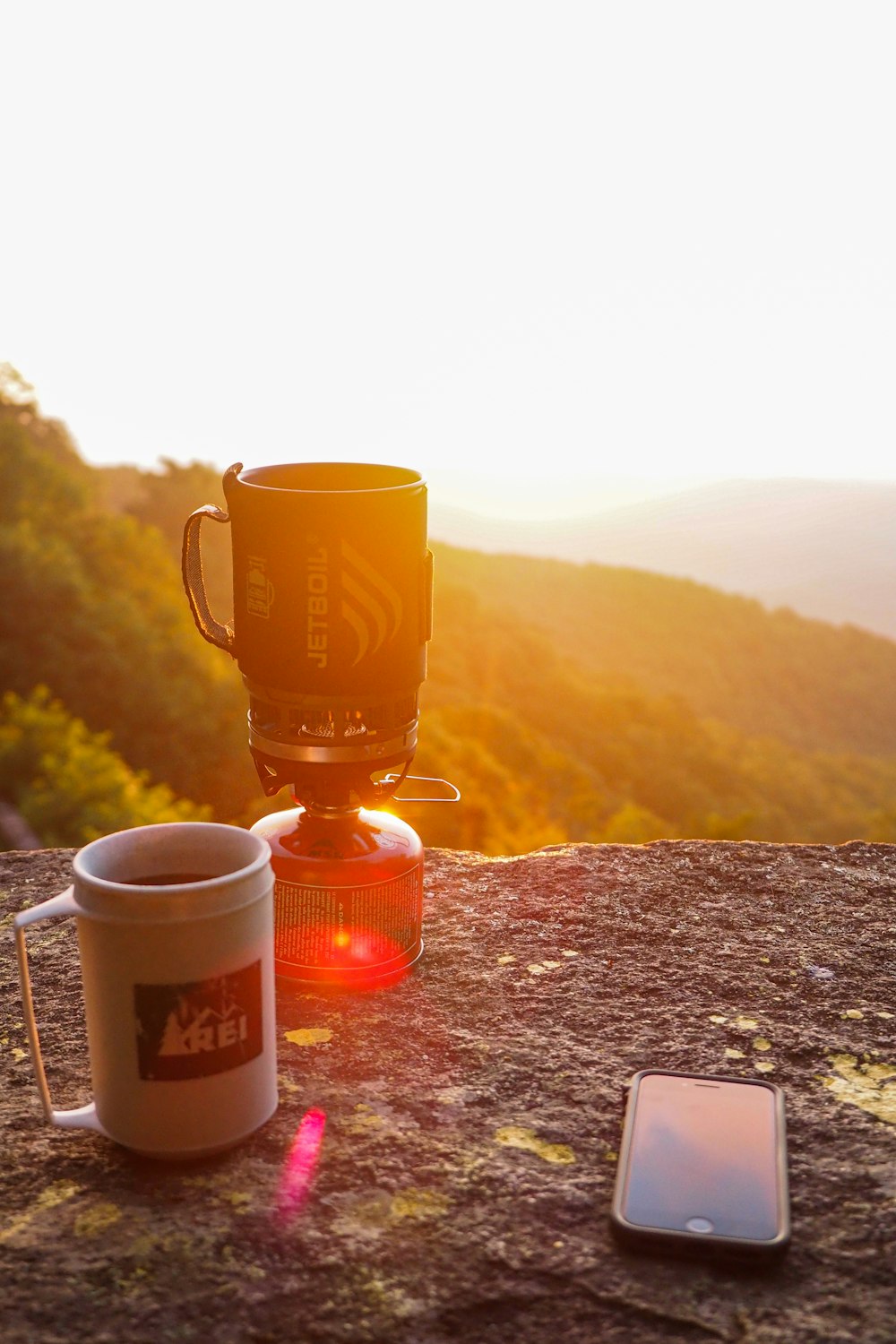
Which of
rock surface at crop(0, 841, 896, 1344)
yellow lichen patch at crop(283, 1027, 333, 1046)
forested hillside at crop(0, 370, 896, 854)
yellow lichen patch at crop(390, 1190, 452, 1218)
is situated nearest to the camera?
rock surface at crop(0, 841, 896, 1344)

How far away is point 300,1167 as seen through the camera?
1.11 meters

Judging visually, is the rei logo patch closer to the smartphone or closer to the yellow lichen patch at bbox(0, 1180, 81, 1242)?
the yellow lichen patch at bbox(0, 1180, 81, 1242)

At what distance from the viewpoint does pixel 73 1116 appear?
1125mm

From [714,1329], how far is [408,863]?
720 millimetres

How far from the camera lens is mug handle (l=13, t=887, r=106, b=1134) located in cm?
105

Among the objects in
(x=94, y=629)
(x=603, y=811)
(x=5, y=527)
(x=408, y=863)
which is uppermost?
(x=408, y=863)

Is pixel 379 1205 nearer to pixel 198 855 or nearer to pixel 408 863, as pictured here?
pixel 198 855

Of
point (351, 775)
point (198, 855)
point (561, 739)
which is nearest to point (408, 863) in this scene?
point (351, 775)

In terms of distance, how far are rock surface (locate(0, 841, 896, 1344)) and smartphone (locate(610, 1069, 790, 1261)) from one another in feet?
0.08

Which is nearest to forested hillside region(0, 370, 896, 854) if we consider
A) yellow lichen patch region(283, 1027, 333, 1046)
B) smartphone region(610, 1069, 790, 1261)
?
yellow lichen patch region(283, 1027, 333, 1046)

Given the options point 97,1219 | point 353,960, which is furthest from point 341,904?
point 97,1219

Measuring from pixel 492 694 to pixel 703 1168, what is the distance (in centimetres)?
3588

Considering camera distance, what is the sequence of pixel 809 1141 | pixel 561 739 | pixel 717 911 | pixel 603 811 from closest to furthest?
pixel 809 1141
pixel 717 911
pixel 603 811
pixel 561 739

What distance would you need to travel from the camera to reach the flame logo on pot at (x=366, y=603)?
1.37m
